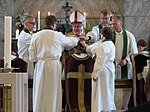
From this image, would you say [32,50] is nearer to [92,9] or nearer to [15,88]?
[92,9]

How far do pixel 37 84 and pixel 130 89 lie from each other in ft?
5.03

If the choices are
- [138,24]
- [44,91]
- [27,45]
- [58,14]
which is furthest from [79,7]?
[44,91]

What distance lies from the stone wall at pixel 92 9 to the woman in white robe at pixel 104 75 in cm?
295

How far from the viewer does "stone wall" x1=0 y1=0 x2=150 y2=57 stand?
8.44m

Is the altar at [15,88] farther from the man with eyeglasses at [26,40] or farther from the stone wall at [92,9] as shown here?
the stone wall at [92,9]

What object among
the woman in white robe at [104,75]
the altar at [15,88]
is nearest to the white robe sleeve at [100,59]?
the woman in white robe at [104,75]

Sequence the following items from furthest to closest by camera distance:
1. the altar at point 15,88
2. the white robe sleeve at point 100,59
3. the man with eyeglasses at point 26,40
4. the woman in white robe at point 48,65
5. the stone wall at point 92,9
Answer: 1. the stone wall at point 92,9
2. the man with eyeglasses at point 26,40
3. the woman in white robe at point 48,65
4. the white robe sleeve at point 100,59
5. the altar at point 15,88

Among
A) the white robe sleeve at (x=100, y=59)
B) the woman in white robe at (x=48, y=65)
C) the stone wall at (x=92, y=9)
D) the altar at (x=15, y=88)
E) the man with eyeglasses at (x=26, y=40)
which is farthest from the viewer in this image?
the stone wall at (x=92, y=9)

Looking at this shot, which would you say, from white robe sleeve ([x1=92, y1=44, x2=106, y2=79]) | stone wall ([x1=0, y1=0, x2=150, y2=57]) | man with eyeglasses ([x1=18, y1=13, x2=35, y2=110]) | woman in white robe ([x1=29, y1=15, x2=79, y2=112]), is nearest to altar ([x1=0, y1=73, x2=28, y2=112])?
white robe sleeve ([x1=92, y1=44, x2=106, y2=79])

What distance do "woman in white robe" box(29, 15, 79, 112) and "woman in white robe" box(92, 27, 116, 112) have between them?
0.49m

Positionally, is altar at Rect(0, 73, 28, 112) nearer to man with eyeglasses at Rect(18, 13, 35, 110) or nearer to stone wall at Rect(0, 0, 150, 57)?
man with eyeglasses at Rect(18, 13, 35, 110)

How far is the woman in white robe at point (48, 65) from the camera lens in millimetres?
5578

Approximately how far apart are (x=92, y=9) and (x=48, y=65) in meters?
3.51

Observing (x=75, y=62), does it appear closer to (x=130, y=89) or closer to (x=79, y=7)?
(x=130, y=89)
